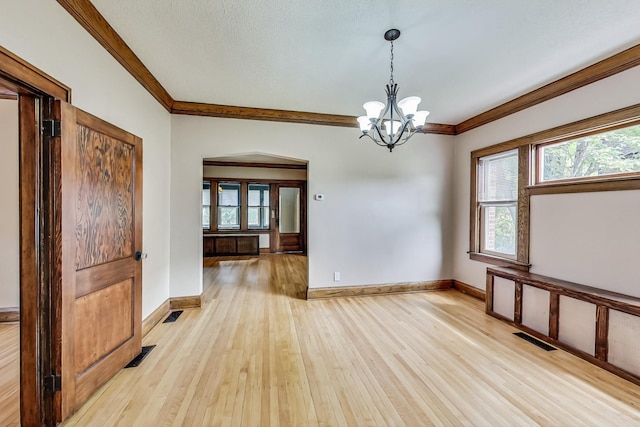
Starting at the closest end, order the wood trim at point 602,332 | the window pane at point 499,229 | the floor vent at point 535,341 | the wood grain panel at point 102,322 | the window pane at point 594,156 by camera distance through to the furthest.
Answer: the wood grain panel at point 102,322, the wood trim at point 602,332, the window pane at point 594,156, the floor vent at point 535,341, the window pane at point 499,229

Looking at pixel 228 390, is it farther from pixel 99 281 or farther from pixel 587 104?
pixel 587 104

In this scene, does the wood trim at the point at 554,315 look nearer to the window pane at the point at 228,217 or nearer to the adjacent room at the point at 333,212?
the adjacent room at the point at 333,212

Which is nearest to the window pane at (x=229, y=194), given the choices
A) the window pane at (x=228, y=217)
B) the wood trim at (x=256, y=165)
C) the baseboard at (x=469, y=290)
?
the window pane at (x=228, y=217)

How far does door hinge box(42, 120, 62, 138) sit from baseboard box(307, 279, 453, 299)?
324 cm

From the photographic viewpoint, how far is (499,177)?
12.6 ft

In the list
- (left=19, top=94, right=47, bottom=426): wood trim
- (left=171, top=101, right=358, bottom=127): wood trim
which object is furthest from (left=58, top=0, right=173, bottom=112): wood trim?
(left=19, top=94, right=47, bottom=426): wood trim

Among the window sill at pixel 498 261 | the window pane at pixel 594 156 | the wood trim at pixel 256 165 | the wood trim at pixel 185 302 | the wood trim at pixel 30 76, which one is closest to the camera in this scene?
the wood trim at pixel 30 76

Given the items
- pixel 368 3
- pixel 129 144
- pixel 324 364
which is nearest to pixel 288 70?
pixel 368 3

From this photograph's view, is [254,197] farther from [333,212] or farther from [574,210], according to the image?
[574,210]

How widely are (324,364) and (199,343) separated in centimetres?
132

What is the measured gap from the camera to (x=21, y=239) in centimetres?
158

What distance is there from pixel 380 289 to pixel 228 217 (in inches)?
208

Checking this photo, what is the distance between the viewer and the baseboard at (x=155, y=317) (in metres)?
2.84

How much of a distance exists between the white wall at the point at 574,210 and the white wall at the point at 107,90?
14.9 feet
